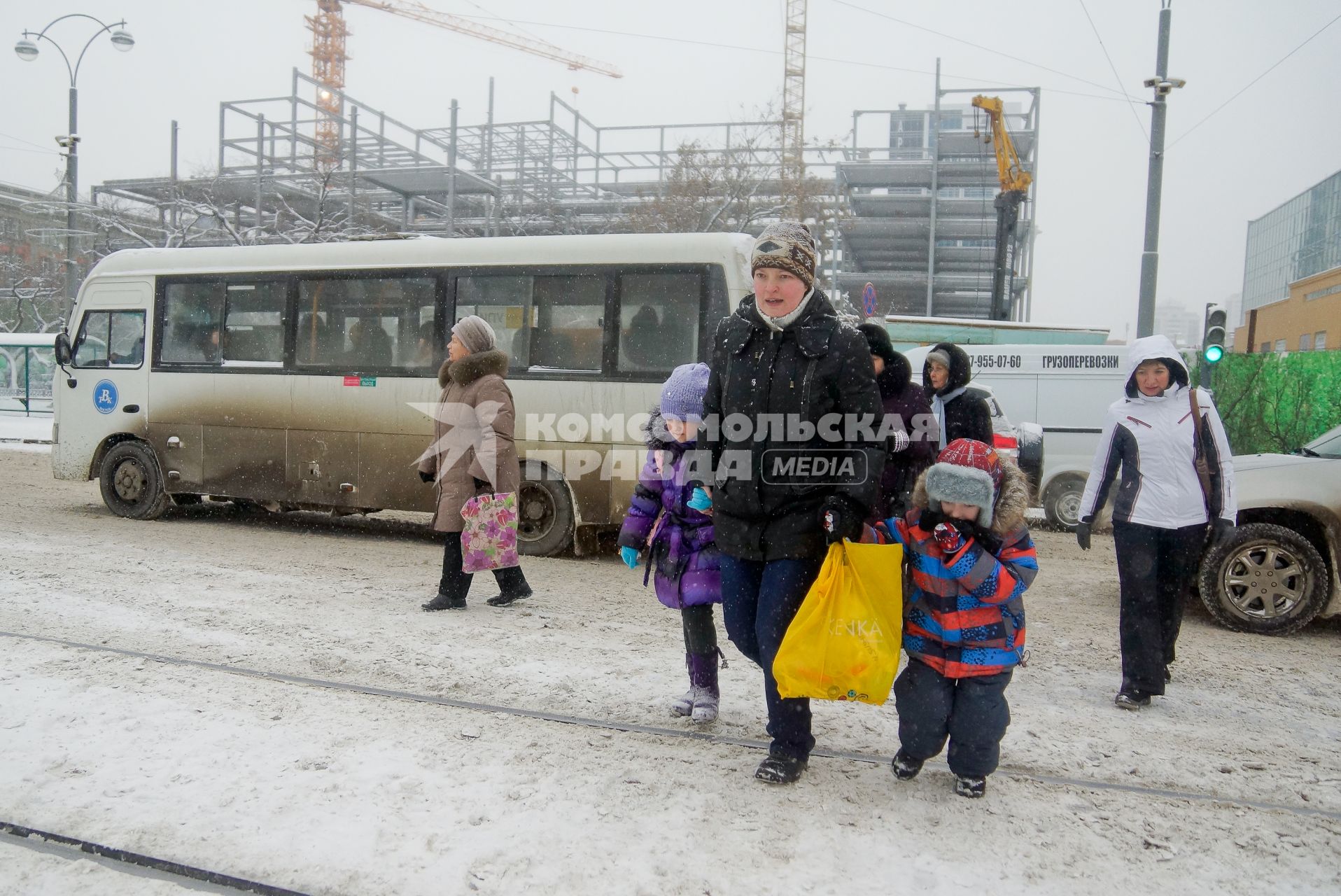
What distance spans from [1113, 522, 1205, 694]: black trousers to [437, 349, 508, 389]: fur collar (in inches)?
151

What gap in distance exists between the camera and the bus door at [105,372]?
35.1ft

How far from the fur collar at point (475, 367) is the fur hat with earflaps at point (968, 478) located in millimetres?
3553

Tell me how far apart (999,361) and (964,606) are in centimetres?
990

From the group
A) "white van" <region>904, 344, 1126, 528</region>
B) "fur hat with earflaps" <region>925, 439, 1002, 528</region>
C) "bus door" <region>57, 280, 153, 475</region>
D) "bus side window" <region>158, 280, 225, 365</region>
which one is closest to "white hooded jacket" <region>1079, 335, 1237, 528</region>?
"fur hat with earflaps" <region>925, 439, 1002, 528</region>

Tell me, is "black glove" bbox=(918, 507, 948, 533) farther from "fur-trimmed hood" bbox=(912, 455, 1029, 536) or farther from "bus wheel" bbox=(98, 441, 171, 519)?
"bus wheel" bbox=(98, 441, 171, 519)

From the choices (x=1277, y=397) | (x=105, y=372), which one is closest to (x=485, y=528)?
(x=105, y=372)

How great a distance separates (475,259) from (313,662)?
5131mm

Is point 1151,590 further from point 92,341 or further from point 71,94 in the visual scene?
point 71,94

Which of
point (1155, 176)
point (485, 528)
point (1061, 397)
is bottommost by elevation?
point (485, 528)

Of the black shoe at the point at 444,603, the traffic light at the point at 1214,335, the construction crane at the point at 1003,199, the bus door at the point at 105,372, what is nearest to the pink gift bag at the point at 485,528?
the black shoe at the point at 444,603

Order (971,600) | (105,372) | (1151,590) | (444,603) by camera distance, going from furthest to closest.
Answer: (105,372) → (444,603) → (1151,590) → (971,600)

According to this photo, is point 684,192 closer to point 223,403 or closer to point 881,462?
point 223,403

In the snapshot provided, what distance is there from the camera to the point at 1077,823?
3.21 metres

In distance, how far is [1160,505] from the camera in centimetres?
461
